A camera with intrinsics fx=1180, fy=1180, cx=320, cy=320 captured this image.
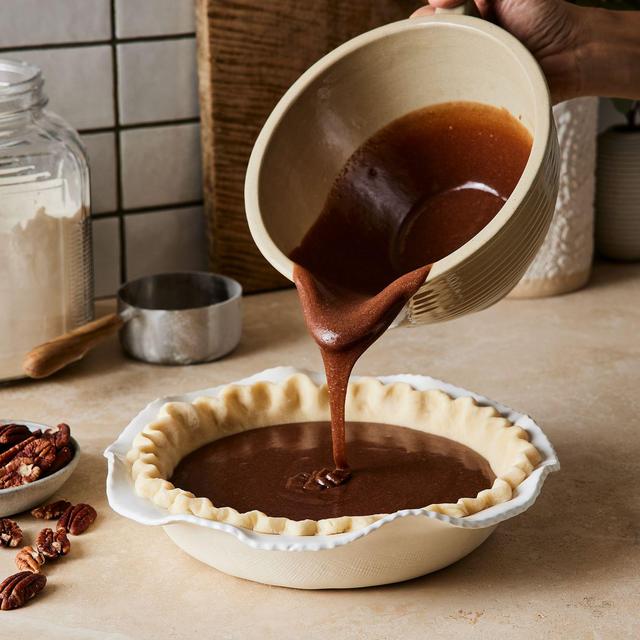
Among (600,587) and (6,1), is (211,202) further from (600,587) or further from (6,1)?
(600,587)

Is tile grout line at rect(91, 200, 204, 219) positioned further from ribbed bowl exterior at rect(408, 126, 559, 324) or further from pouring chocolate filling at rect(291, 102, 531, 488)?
ribbed bowl exterior at rect(408, 126, 559, 324)

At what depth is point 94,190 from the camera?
1.83 meters

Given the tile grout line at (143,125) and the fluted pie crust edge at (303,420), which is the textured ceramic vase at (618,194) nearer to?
the tile grout line at (143,125)

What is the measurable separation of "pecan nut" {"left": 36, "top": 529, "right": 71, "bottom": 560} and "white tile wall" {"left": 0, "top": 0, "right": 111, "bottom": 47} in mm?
834

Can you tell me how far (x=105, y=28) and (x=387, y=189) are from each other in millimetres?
689

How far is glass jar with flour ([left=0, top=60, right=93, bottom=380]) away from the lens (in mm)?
1478

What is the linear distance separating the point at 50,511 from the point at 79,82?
792mm

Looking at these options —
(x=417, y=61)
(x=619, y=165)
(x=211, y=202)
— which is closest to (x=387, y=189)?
(x=417, y=61)

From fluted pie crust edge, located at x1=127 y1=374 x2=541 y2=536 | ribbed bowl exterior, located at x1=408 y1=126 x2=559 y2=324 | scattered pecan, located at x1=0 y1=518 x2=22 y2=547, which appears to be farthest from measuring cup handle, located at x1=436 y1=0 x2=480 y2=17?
scattered pecan, located at x1=0 y1=518 x2=22 y2=547

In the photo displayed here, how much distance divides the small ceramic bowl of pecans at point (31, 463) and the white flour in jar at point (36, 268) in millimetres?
252

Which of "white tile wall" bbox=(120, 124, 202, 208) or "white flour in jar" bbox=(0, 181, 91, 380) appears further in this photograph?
"white tile wall" bbox=(120, 124, 202, 208)

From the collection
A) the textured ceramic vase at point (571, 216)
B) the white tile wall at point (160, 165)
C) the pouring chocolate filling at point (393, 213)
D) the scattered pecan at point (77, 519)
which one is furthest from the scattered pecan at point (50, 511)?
the textured ceramic vase at point (571, 216)

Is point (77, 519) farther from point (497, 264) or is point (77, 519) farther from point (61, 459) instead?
point (497, 264)

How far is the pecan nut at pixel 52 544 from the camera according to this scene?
44.2 inches
